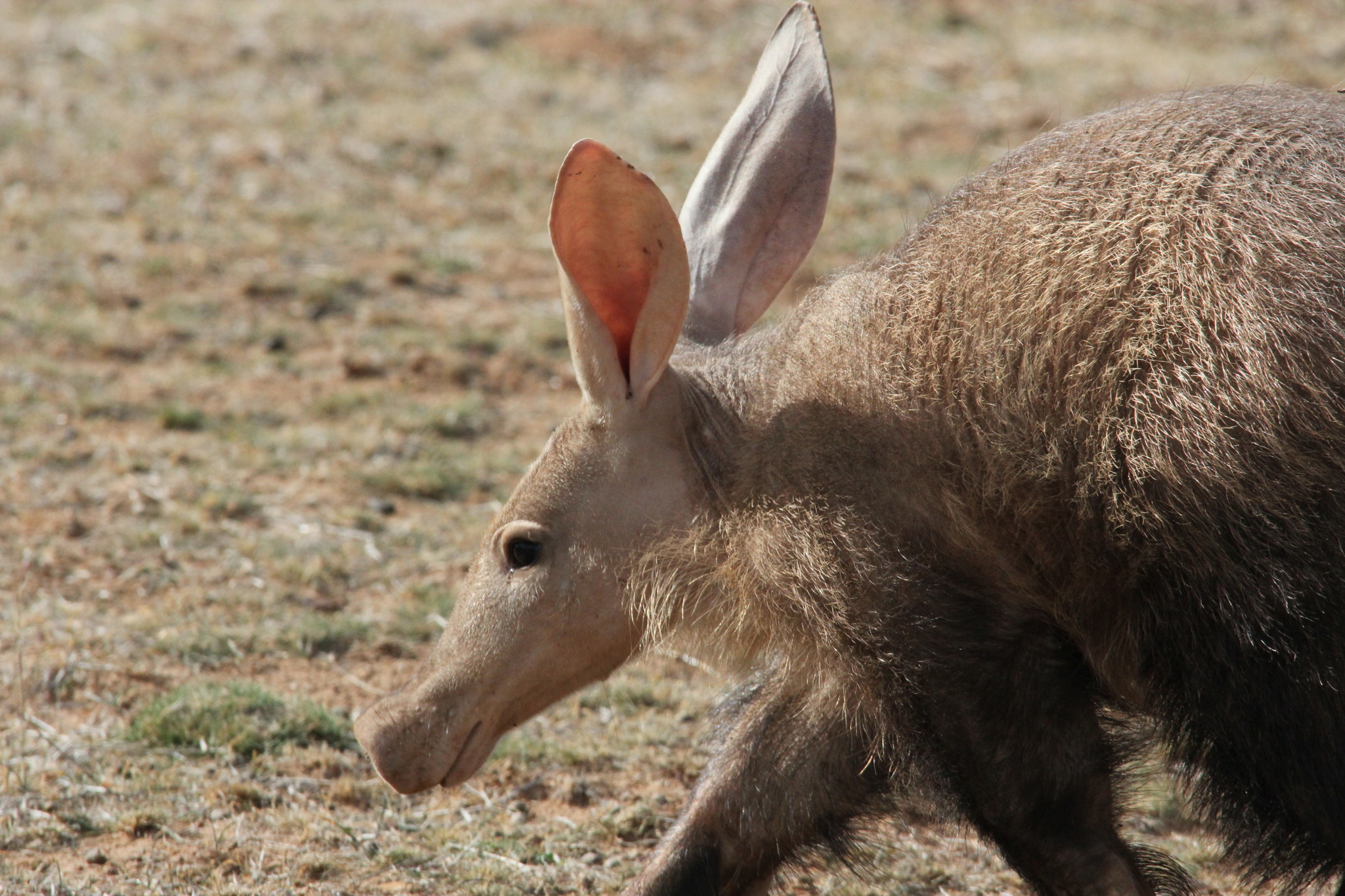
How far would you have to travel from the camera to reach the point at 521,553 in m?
3.66

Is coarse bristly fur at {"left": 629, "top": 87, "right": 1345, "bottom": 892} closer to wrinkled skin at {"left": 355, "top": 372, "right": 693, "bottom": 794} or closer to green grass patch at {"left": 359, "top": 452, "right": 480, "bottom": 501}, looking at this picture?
wrinkled skin at {"left": 355, "top": 372, "right": 693, "bottom": 794}

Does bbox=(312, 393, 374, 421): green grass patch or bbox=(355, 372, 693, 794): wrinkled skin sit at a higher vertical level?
bbox=(355, 372, 693, 794): wrinkled skin

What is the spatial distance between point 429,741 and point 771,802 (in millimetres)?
820

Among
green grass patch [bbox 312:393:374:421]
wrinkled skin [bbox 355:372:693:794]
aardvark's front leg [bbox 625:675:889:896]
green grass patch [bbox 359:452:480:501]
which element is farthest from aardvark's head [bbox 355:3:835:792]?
green grass patch [bbox 312:393:374:421]

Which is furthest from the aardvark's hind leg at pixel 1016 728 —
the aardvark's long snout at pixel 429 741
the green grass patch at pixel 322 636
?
the green grass patch at pixel 322 636

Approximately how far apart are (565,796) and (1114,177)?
222 cm

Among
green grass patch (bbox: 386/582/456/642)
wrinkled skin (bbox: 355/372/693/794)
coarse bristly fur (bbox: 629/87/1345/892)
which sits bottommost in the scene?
green grass patch (bbox: 386/582/456/642)

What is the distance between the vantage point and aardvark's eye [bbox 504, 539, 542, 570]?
12.0 feet

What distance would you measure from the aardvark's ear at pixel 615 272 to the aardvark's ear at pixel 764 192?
55 cm

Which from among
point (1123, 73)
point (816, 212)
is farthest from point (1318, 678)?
point (1123, 73)

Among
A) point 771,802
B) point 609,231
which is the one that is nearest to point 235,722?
point 771,802

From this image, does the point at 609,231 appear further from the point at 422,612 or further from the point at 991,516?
the point at 422,612

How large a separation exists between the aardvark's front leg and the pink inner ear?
0.93 meters

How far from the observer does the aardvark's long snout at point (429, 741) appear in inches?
143
